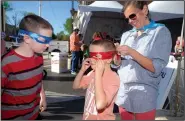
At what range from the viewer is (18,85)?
68.2 inches

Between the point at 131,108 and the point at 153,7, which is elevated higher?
the point at 153,7

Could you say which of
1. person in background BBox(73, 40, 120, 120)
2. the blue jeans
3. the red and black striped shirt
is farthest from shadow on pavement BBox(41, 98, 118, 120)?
the blue jeans

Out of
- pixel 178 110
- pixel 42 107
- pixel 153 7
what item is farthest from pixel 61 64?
pixel 42 107

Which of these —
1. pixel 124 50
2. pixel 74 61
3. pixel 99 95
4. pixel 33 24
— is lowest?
pixel 74 61

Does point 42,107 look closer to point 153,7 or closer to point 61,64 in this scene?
point 153,7

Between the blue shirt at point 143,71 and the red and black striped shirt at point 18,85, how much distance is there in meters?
0.68

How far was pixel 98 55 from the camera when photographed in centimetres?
178

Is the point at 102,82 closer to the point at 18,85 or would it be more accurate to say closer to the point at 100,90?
the point at 100,90

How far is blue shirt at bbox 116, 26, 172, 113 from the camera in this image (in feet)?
6.08

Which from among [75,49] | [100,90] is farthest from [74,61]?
[100,90]

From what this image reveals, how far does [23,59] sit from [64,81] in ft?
21.6

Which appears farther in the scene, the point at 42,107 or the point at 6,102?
the point at 42,107

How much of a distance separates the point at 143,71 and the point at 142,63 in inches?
4.9

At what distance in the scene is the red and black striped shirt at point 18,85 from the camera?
1.69 m
